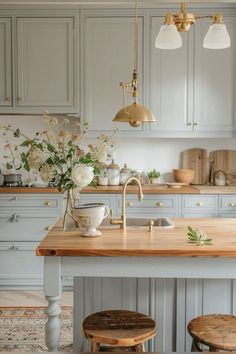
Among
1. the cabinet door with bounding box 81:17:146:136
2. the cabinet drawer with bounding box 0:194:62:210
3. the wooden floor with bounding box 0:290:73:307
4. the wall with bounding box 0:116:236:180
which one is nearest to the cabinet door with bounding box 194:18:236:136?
the wall with bounding box 0:116:236:180

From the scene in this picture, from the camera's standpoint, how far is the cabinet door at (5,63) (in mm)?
4477

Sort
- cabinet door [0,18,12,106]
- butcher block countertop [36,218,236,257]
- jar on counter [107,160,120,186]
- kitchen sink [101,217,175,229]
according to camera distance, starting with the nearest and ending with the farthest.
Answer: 1. butcher block countertop [36,218,236,257]
2. kitchen sink [101,217,175,229]
3. cabinet door [0,18,12,106]
4. jar on counter [107,160,120,186]

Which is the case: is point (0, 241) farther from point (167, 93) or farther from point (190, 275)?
point (190, 275)

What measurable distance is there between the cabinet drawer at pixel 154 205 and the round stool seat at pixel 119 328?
204 centimetres

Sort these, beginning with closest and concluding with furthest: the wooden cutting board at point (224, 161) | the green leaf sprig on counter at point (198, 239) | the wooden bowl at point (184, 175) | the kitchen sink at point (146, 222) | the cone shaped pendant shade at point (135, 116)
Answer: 1. the green leaf sprig on counter at point (198, 239)
2. the cone shaped pendant shade at point (135, 116)
3. the kitchen sink at point (146, 222)
4. the wooden bowl at point (184, 175)
5. the wooden cutting board at point (224, 161)

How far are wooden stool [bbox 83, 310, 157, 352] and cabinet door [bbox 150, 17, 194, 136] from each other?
2.57 meters

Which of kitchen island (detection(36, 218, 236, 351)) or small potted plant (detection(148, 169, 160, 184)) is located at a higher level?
small potted plant (detection(148, 169, 160, 184))

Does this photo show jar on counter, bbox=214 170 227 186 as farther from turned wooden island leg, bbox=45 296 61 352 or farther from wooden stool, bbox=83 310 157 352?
turned wooden island leg, bbox=45 296 61 352

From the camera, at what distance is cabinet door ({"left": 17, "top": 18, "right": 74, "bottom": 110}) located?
448cm

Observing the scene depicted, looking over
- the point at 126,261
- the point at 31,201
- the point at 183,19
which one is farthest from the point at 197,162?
the point at 126,261

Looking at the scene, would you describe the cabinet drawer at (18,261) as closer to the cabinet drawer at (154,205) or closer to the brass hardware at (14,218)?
the brass hardware at (14,218)

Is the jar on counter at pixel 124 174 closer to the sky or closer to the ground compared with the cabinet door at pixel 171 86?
closer to the ground

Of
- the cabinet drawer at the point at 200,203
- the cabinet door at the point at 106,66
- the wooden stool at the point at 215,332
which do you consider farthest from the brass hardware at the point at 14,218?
the wooden stool at the point at 215,332

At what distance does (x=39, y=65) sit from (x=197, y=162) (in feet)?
5.97
